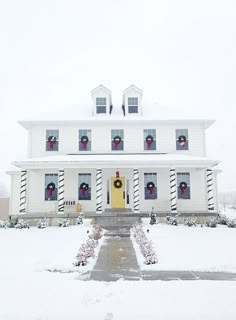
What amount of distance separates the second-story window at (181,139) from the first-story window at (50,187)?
856 cm

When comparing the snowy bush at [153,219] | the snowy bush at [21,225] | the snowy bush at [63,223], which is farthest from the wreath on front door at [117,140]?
the snowy bush at [21,225]

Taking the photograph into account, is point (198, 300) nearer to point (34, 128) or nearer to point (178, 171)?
point (178, 171)

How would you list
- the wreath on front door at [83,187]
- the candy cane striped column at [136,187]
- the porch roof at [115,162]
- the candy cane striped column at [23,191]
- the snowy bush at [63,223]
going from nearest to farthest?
the snowy bush at [63,223] < the porch roof at [115,162] < the candy cane striped column at [136,187] < the candy cane striped column at [23,191] < the wreath on front door at [83,187]

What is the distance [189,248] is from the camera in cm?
1081

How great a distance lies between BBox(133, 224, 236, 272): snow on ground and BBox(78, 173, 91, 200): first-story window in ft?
22.6

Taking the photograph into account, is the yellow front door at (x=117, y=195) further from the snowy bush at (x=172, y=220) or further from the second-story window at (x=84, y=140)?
the snowy bush at (x=172, y=220)

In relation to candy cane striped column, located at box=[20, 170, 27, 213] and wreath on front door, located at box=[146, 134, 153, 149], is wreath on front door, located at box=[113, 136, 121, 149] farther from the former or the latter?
candy cane striped column, located at box=[20, 170, 27, 213]

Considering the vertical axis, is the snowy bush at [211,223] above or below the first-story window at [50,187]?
below

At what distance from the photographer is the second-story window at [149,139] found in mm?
21938

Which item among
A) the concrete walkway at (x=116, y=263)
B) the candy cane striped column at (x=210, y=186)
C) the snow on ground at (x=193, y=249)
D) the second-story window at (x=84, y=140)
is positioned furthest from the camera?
the second-story window at (x=84, y=140)
